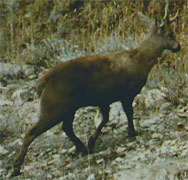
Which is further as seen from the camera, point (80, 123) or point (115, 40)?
point (115, 40)

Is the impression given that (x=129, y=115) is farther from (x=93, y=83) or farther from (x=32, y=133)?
(x=32, y=133)

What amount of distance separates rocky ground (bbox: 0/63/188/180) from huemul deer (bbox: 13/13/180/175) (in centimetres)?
25

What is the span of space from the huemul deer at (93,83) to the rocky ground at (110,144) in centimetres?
25

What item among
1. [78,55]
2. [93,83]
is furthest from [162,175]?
[78,55]

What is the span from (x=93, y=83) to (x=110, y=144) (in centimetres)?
100

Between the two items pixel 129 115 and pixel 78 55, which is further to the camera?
pixel 78 55

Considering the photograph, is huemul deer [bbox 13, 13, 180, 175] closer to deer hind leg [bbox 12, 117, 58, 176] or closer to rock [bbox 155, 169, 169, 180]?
deer hind leg [bbox 12, 117, 58, 176]

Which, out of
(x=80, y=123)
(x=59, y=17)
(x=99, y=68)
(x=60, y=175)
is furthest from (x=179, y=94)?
(x=59, y=17)

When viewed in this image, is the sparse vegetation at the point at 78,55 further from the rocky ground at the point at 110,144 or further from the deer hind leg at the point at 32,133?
the deer hind leg at the point at 32,133

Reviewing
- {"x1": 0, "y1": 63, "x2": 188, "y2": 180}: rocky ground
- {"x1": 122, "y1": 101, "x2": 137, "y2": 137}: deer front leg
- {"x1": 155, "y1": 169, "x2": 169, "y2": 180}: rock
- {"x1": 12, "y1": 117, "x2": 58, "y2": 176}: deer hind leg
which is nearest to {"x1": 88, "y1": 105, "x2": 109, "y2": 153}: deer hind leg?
{"x1": 0, "y1": 63, "x2": 188, "y2": 180}: rocky ground

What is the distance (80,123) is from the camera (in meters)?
5.90

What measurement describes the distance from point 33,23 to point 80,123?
162 inches

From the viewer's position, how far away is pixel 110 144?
506 centimetres

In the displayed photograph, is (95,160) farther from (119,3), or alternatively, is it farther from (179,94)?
(119,3)
